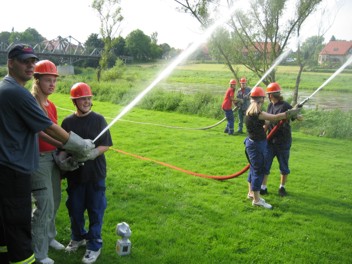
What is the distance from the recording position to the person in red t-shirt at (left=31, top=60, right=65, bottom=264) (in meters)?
3.51

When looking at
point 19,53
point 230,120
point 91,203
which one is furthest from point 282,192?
point 230,120

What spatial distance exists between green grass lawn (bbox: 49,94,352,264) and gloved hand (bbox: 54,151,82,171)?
45.7 inches

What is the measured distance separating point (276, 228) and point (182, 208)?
1.52 m

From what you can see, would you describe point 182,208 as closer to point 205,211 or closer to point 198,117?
point 205,211

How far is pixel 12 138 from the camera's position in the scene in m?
2.85

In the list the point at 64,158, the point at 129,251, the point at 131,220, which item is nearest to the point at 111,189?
the point at 131,220

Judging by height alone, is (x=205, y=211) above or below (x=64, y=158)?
below

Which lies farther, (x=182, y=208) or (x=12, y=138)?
(x=182, y=208)

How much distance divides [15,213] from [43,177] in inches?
24.4

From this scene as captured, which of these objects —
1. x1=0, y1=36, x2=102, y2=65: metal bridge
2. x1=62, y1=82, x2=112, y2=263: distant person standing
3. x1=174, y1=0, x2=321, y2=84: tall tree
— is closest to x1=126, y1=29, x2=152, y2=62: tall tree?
x1=0, y1=36, x2=102, y2=65: metal bridge

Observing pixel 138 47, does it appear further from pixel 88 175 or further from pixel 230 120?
pixel 88 175

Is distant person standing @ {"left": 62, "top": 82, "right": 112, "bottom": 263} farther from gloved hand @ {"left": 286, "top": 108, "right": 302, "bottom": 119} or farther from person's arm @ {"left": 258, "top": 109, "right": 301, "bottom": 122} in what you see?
gloved hand @ {"left": 286, "top": 108, "right": 302, "bottom": 119}

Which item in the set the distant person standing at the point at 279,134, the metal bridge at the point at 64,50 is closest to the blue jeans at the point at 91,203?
the distant person standing at the point at 279,134

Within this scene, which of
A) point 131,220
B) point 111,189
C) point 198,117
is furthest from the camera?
point 198,117
